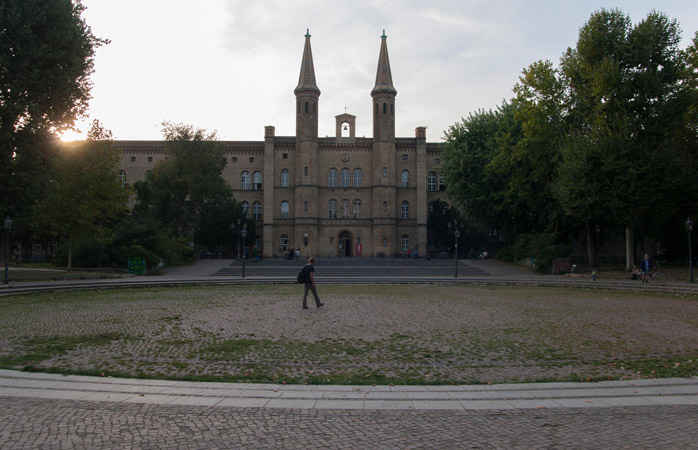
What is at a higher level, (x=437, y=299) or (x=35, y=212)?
(x=35, y=212)

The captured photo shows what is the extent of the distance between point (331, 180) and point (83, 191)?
3052cm

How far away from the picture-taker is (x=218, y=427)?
18.7ft

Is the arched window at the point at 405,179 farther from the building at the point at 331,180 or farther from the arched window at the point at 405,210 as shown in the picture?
the arched window at the point at 405,210

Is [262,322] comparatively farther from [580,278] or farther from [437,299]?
[580,278]

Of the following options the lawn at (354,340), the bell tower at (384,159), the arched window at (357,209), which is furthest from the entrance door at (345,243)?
the lawn at (354,340)

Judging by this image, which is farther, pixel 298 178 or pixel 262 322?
pixel 298 178

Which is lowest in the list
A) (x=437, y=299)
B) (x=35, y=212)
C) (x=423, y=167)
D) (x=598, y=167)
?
(x=437, y=299)

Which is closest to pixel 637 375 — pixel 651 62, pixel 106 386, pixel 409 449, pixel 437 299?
pixel 409 449

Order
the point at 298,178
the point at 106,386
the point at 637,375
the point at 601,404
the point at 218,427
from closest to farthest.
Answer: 1. the point at 218,427
2. the point at 601,404
3. the point at 106,386
4. the point at 637,375
5. the point at 298,178

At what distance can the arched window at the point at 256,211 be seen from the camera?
58188 mm

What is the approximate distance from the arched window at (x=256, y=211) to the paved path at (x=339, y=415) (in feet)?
166

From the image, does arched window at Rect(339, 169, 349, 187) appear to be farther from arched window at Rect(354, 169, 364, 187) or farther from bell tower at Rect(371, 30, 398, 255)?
bell tower at Rect(371, 30, 398, 255)

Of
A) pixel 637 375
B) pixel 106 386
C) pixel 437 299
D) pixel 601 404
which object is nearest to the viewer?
pixel 601 404

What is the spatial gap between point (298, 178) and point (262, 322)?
42.8m
